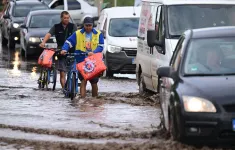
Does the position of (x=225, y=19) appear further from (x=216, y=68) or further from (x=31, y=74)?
(x=31, y=74)

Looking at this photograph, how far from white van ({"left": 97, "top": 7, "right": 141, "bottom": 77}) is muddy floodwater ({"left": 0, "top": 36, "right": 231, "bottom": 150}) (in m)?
2.56

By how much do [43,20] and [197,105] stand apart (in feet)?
71.9

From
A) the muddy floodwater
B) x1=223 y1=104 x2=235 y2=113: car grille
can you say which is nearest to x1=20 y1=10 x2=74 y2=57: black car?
the muddy floodwater

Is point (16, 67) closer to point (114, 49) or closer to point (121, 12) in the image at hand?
point (121, 12)

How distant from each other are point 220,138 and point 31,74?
15.6m

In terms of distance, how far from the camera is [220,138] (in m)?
9.66

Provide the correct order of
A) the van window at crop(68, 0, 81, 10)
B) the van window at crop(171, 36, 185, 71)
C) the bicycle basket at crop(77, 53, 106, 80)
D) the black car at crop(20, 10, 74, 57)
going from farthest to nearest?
the van window at crop(68, 0, 81, 10)
the black car at crop(20, 10, 74, 57)
the bicycle basket at crop(77, 53, 106, 80)
the van window at crop(171, 36, 185, 71)

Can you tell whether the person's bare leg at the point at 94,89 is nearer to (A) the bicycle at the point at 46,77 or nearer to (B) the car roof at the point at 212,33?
(A) the bicycle at the point at 46,77

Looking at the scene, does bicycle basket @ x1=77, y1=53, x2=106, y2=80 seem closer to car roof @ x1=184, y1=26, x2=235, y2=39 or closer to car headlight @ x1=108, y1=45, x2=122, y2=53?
car roof @ x1=184, y1=26, x2=235, y2=39

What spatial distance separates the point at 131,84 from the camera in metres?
22.1

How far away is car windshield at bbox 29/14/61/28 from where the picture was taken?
3114 cm

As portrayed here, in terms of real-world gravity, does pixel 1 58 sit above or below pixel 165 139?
below

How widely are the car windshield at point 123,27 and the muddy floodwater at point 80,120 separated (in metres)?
3.58

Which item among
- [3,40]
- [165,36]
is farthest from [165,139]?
[3,40]
